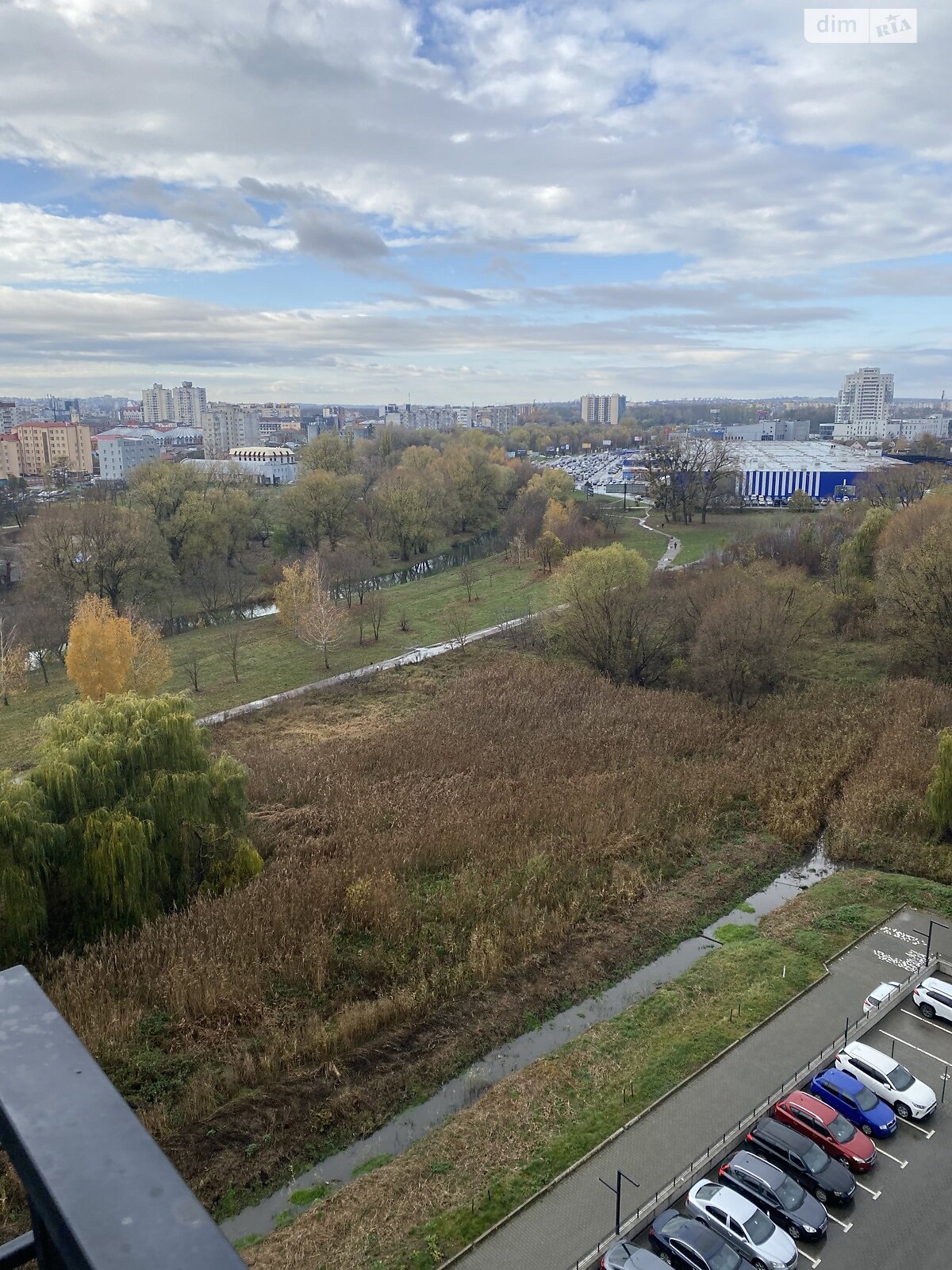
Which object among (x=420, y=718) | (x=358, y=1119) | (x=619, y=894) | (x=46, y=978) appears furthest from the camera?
(x=420, y=718)

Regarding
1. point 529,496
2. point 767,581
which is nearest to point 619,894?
point 767,581

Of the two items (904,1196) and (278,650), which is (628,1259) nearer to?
(904,1196)

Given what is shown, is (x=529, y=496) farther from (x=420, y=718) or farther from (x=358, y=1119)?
(x=358, y=1119)

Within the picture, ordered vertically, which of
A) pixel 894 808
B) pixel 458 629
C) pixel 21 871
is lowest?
pixel 894 808

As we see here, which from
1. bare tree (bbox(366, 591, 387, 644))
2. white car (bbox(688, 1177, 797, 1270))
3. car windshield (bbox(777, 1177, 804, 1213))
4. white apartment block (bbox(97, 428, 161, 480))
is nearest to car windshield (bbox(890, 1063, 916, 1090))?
car windshield (bbox(777, 1177, 804, 1213))

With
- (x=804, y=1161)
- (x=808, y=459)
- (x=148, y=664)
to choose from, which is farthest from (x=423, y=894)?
(x=808, y=459)

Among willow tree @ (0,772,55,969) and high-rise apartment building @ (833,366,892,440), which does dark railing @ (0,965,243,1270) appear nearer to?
willow tree @ (0,772,55,969)
